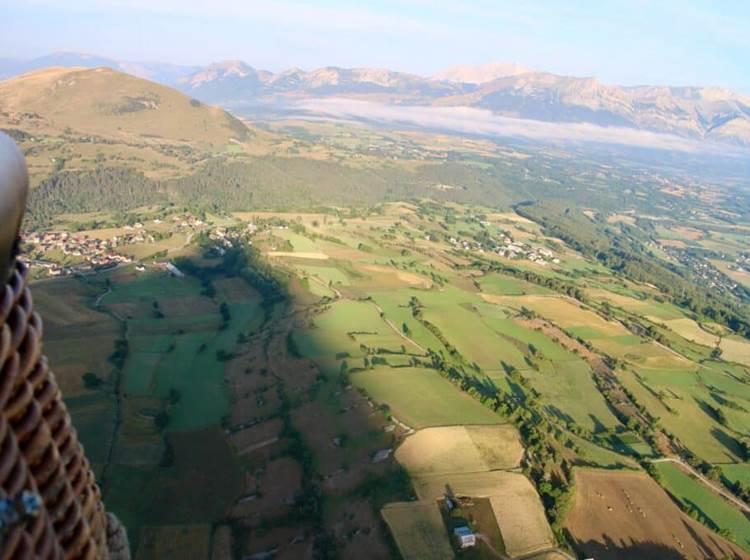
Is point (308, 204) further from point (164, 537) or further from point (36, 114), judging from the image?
point (164, 537)

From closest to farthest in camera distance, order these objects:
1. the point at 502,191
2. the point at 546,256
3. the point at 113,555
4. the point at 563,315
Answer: the point at 113,555 < the point at 563,315 < the point at 546,256 < the point at 502,191

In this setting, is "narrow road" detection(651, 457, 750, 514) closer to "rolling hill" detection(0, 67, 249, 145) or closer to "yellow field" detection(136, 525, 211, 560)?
"yellow field" detection(136, 525, 211, 560)

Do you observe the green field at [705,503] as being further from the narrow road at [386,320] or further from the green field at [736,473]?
the narrow road at [386,320]

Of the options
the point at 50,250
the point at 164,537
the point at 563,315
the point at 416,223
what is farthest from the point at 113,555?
the point at 416,223

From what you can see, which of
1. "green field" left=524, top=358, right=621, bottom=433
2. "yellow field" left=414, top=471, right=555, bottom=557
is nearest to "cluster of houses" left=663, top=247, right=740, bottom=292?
"green field" left=524, top=358, right=621, bottom=433

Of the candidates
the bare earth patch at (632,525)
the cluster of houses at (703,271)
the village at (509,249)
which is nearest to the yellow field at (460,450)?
the bare earth patch at (632,525)

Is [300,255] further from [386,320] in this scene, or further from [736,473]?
[736,473]

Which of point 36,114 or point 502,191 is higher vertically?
point 36,114

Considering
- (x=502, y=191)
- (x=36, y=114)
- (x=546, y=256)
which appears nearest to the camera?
(x=546, y=256)
